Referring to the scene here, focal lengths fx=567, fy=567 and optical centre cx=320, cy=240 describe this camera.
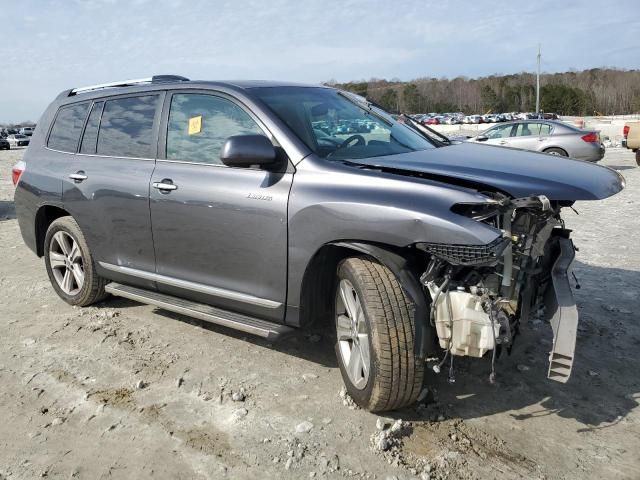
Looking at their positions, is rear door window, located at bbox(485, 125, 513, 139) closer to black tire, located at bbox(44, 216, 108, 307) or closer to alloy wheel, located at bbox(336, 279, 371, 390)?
black tire, located at bbox(44, 216, 108, 307)

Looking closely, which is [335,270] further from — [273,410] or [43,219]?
[43,219]

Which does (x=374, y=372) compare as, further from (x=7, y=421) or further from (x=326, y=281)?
(x=7, y=421)

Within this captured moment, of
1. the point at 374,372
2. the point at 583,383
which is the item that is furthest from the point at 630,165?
the point at 374,372

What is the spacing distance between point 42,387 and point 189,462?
1.38 meters

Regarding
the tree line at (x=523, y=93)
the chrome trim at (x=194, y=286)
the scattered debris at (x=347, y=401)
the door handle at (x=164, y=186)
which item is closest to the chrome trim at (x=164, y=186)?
the door handle at (x=164, y=186)

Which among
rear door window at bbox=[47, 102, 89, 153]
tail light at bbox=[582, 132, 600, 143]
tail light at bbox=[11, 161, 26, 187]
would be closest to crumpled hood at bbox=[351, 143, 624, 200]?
rear door window at bbox=[47, 102, 89, 153]

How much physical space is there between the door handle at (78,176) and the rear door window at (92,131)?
205 millimetres

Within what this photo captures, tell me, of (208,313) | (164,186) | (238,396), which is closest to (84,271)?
(164,186)

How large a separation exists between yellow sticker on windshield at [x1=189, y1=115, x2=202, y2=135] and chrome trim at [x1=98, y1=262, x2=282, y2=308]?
103cm

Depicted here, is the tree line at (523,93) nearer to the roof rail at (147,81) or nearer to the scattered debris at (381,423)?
the roof rail at (147,81)

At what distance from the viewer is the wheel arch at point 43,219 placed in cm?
507

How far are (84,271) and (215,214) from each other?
1849 mm

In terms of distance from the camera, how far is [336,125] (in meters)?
3.71

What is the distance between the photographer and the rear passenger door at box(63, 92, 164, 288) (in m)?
4.11
